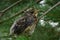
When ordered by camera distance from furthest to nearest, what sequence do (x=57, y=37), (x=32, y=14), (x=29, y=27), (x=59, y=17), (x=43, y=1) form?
(x=43, y=1), (x=59, y=17), (x=57, y=37), (x=32, y=14), (x=29, y=27)

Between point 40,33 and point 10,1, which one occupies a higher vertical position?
point 10,1

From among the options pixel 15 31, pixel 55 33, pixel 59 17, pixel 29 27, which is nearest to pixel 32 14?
pixel 29 27

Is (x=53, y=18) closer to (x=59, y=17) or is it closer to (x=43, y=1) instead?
(x=59, y=17)

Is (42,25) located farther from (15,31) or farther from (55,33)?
(15,31)

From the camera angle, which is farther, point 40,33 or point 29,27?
point 40,33

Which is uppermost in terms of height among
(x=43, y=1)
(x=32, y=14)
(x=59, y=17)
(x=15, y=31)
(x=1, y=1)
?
(x=1, y=1)

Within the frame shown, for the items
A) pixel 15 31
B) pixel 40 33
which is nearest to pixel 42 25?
pixel 40 33

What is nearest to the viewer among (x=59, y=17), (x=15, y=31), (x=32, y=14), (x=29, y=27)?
(x=15, y=31)
